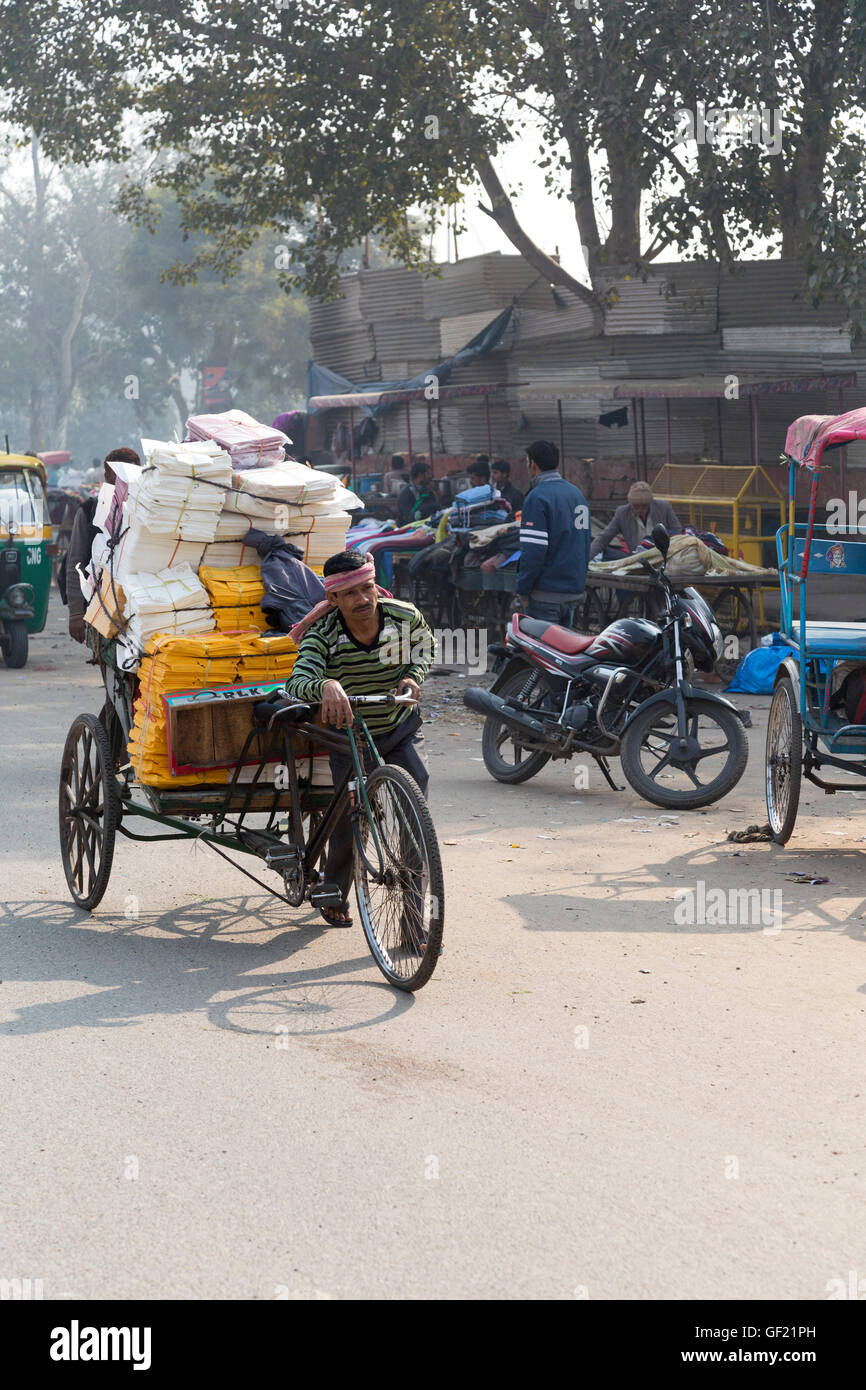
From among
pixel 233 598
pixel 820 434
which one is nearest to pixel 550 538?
pixel 820 434

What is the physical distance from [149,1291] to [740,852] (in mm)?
5046

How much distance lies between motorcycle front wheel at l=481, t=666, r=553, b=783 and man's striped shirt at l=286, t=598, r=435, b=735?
3.70 meters

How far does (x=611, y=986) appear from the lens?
5.56 m

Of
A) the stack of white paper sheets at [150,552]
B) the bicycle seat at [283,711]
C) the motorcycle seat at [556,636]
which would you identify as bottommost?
the motorcycle seat at [556,636]

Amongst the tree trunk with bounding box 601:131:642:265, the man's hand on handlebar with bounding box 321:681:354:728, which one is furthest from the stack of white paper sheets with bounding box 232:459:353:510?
the tree trunk with bounding box 601:131:642:265

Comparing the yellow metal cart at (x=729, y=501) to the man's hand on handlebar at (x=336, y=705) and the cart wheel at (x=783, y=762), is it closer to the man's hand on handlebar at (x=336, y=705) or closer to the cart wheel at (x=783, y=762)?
the cart wheel at (x=783, y=762)

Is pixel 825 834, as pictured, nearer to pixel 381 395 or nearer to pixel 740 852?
pixel 740 852

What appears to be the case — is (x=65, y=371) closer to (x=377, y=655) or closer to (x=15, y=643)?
(x=15, y=643)

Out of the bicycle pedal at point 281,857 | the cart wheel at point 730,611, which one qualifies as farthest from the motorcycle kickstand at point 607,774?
the cart wheel at point 730,611

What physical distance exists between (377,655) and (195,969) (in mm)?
1355

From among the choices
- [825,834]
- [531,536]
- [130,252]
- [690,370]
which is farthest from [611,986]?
[130,252]

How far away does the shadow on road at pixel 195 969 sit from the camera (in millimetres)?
5238

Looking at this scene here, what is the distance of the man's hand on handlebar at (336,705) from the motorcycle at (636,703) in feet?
12.0

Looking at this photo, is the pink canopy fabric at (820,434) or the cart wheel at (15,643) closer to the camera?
the pink canopy fabric at (820,434)
